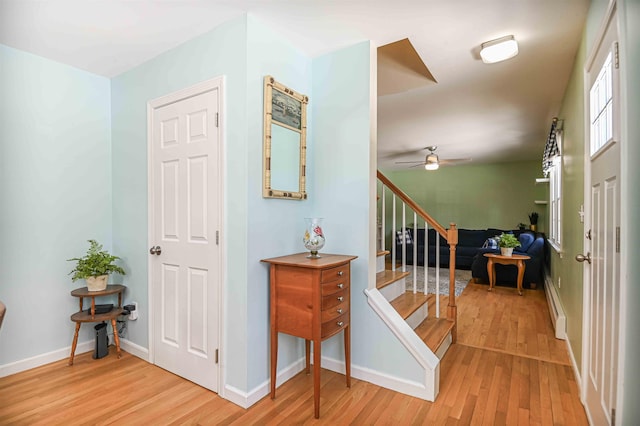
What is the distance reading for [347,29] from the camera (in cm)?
211

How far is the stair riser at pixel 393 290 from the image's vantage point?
104 inches

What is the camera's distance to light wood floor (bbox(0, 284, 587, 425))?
182cm

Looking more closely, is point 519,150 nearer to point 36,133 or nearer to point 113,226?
point 113,226

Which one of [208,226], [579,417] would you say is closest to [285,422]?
[208,226]

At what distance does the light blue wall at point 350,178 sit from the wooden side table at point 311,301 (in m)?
0.20

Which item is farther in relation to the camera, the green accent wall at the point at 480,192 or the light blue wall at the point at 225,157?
the green accent wall at the point at 480,192

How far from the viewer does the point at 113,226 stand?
112 inches

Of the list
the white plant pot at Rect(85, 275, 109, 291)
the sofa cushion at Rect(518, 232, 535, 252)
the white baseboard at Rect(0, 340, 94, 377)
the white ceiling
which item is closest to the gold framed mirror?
the white ceiling

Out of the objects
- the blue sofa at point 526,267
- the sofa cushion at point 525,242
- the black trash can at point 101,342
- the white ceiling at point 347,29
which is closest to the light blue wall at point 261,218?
the white ceiling at point 347,29

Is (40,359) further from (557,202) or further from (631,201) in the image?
(557,202)

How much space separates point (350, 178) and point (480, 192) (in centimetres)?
651

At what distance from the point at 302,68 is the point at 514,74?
191 centimetres

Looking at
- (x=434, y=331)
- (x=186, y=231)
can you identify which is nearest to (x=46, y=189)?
(x=186, y=231)

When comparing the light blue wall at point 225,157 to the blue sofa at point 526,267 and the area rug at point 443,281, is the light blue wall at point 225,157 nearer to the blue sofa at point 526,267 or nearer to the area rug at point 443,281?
the area rug at point 443,281
